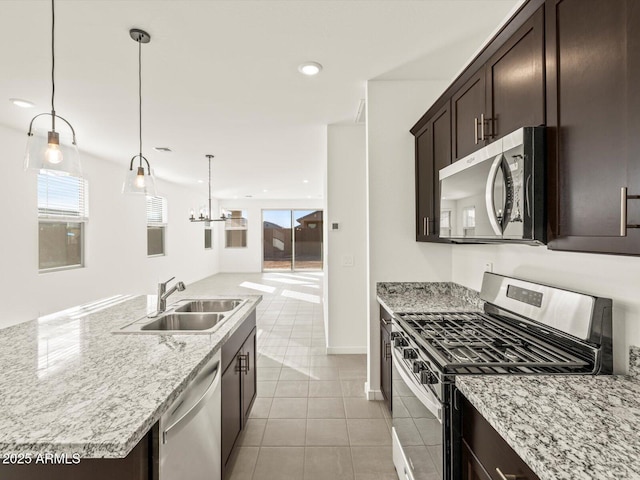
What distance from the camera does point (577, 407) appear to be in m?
0.94

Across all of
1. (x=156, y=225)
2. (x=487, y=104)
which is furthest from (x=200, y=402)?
(x=156, y=225)

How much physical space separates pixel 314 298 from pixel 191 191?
16.3 feet

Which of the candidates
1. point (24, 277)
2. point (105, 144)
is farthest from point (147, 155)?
point (24, 277)

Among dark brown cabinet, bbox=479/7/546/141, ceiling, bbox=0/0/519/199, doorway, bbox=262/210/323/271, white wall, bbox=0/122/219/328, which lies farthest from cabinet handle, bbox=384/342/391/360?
doorway, bbox=262/210/323/271

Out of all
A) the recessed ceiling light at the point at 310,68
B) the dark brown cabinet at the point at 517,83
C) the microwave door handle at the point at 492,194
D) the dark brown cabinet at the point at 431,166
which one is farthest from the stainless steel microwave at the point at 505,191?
the recessed ceiling light at the point at 310,68

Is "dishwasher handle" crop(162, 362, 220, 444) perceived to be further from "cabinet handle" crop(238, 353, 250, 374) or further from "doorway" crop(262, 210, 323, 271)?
"doorway" crop(262, 210, 323, 271)

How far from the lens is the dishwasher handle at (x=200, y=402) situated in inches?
42.3

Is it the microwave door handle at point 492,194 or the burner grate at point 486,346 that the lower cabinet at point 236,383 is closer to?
the burner grate at point 486,346

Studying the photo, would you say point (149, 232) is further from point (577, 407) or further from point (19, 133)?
point (577, 407)

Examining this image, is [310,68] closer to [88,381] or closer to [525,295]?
[525,295]

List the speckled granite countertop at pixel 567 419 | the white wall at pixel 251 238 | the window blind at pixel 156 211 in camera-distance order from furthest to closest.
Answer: the white wall at pixel 251 238 → the window blind at pixel 156 211 → the speckled granite countertop at pixel 567 419

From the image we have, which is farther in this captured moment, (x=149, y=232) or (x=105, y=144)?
(x=149, y=232)

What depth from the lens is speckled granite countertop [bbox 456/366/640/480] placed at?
714mm

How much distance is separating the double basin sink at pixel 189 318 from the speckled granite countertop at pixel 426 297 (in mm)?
1129
